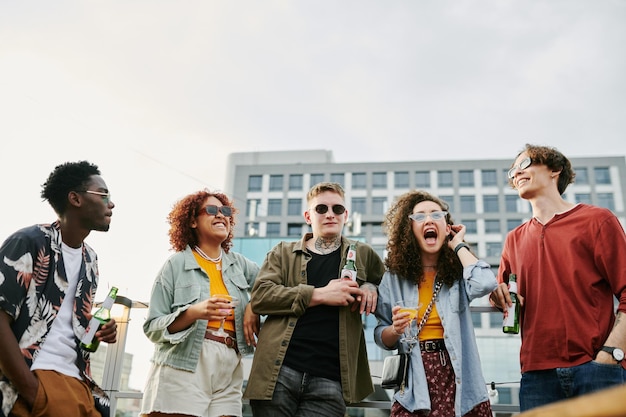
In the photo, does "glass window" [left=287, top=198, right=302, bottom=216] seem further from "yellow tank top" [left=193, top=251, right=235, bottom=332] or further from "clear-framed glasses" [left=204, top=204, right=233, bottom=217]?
"yellow tank top" [left=193, top=251, right=235, bottom=332]

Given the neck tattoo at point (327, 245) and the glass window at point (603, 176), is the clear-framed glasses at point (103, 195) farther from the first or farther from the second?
the glass window at point (603, 176)

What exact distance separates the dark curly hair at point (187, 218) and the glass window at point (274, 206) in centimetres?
6061

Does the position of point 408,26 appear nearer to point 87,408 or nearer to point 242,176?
point 87,408

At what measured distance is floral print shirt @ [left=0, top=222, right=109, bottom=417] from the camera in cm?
293

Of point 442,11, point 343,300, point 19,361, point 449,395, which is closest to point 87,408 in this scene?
point 19,361

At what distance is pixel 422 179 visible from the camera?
66.4 m

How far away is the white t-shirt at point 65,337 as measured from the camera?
3.08 meters

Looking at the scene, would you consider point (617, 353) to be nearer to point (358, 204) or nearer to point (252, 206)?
point (358, 204)

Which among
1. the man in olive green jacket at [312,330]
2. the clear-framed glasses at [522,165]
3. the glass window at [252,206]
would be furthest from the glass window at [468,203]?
the man in olive green jacket at [312,330]

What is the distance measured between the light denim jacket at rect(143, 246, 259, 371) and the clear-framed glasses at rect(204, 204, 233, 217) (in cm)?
32

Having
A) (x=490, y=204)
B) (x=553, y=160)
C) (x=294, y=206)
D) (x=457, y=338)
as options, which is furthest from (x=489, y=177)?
(x=457, y=338)

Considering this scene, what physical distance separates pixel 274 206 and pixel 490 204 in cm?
2430

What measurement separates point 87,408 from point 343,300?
159cm

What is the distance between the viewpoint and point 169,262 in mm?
4141
